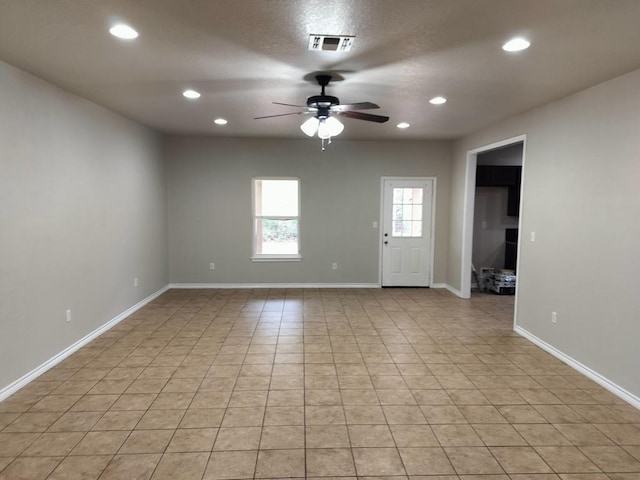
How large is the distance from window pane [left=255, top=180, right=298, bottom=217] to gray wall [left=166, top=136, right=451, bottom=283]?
6.9 inches

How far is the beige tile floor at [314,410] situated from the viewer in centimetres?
222

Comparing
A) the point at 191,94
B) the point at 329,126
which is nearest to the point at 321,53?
the point at 329,126

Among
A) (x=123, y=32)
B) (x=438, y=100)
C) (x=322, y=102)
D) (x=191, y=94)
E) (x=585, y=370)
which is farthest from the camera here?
(x=438, y=100)

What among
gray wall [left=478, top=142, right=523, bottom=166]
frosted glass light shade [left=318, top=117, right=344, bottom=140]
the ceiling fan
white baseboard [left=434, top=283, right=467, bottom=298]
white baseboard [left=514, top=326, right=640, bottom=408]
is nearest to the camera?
white baseboard [left=514, top=326, right=640, bottom=408]

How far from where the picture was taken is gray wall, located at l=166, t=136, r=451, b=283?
6.50 meters

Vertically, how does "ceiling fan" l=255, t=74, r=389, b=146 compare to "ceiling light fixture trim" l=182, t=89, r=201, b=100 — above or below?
below

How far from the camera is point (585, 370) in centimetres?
345

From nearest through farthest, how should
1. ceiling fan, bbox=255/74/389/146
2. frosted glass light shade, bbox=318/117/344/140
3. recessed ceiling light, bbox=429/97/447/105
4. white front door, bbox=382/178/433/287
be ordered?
ceiling fan, bbox=255/74/389/146 < frosted glass light shade, bbox=318/117/344/140 < recessed ceiling light, bbox=429/97/447/105 < white front door, bbox=382/178/433/287

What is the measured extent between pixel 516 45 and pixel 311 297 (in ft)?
14.8

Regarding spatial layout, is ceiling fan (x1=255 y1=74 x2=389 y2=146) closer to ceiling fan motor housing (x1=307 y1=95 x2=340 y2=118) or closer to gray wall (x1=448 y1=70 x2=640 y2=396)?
ceiling fan motor housing (x1=307 y1=95 x2=340 y2=118)

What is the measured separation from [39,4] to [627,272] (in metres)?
4.40

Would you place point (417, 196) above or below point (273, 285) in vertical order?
above

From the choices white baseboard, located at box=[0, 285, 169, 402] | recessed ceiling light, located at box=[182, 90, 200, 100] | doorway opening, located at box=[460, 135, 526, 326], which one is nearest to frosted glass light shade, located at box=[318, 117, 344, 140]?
recessed ceiling light, located at box=[182, 90, 200, 100]

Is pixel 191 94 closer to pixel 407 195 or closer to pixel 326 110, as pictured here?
pixel 326 110
